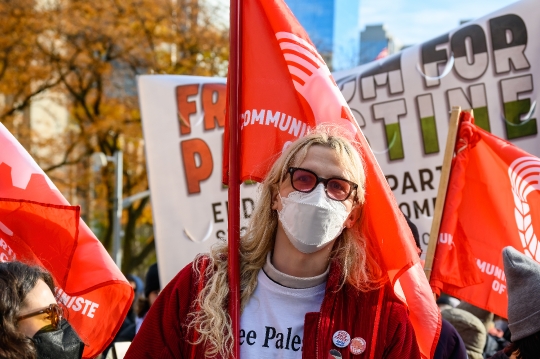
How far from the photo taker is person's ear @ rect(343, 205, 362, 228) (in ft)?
9.28

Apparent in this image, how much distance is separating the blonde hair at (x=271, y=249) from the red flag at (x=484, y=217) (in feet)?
5.45

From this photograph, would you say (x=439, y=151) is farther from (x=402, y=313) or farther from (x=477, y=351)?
(x=402, y=313)

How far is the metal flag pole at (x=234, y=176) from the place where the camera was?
2.64 m

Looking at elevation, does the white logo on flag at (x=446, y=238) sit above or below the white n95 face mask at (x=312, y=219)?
below

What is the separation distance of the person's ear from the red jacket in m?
0.21

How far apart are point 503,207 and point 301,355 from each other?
2400 mm

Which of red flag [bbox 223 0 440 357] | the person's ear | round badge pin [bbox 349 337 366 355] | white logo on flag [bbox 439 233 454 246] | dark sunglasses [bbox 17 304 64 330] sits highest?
red flag [bbox 223 0 440 357]

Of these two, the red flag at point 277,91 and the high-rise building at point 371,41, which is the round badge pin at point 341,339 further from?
the high-rise building at point 371,41

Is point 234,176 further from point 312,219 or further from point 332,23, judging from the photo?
point 332,23

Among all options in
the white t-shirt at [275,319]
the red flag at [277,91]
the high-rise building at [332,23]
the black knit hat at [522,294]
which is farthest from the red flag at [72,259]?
the high-rise building at [332,23]

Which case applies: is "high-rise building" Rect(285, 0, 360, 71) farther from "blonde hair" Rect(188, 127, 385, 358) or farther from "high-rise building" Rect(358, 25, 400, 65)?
"blonde hair" Rect(188, 127, 385, 358)

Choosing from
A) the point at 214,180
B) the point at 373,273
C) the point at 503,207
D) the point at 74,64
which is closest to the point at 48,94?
the point at 74,64

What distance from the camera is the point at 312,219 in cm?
264

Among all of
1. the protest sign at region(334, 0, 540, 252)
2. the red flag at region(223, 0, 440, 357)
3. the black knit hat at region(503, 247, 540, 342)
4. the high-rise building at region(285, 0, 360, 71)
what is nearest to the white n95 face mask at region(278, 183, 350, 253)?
the red flag at region(223, 0, 440, 357)
